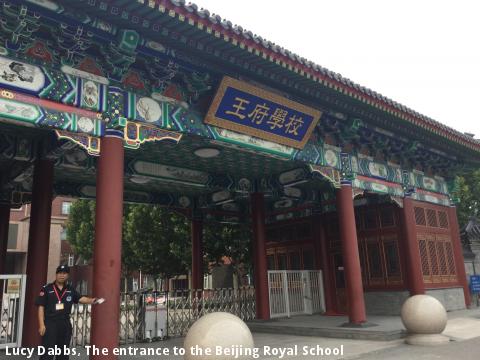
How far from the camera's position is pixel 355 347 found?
27.6 feet

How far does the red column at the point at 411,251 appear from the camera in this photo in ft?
41.1

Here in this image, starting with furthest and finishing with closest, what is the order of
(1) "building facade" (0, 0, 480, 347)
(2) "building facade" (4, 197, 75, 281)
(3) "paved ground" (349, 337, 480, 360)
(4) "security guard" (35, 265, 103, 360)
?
(2) "building facade" (4, 197, 75, 281)
(3) "paved ground" (349, 337, 480, 360)
(1) "building facade" (0, 0, 480, 347)
(4) "security guard" (35, 265, 103, 360)

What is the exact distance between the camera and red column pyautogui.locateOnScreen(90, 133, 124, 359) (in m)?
6.25

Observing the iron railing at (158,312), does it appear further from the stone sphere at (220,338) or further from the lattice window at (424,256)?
the lattice window at (424,256)

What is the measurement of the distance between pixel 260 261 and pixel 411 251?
14.5 feet

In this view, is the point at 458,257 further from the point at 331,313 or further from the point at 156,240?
the point at 156,240

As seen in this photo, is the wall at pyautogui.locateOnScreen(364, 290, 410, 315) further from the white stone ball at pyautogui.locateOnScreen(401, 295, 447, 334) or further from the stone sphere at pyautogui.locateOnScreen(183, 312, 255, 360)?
the stone sphere at pyautogui.locateOnScreen(183, 312, 255, 360)

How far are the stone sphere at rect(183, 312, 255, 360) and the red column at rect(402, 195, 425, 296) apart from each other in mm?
8731

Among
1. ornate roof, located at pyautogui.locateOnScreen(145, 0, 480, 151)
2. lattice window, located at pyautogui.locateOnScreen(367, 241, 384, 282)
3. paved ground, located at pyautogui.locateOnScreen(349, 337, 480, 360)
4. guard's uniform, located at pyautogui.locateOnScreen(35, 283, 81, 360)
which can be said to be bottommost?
paved ground, located at pyautogui.locateOnScreen(349, 337, 480, 360)

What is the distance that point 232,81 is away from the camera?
8.03 meters

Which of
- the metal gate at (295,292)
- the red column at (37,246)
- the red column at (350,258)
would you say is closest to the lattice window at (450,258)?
the metal gate at (295,292)

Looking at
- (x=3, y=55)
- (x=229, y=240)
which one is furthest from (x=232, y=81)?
(x=229, y=240)

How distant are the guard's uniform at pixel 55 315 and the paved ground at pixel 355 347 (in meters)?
2.32

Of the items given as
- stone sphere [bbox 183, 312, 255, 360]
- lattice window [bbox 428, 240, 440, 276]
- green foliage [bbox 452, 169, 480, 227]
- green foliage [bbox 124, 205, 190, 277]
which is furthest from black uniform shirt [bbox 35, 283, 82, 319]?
green foliage [bbox 452, 169, 480, 227]
